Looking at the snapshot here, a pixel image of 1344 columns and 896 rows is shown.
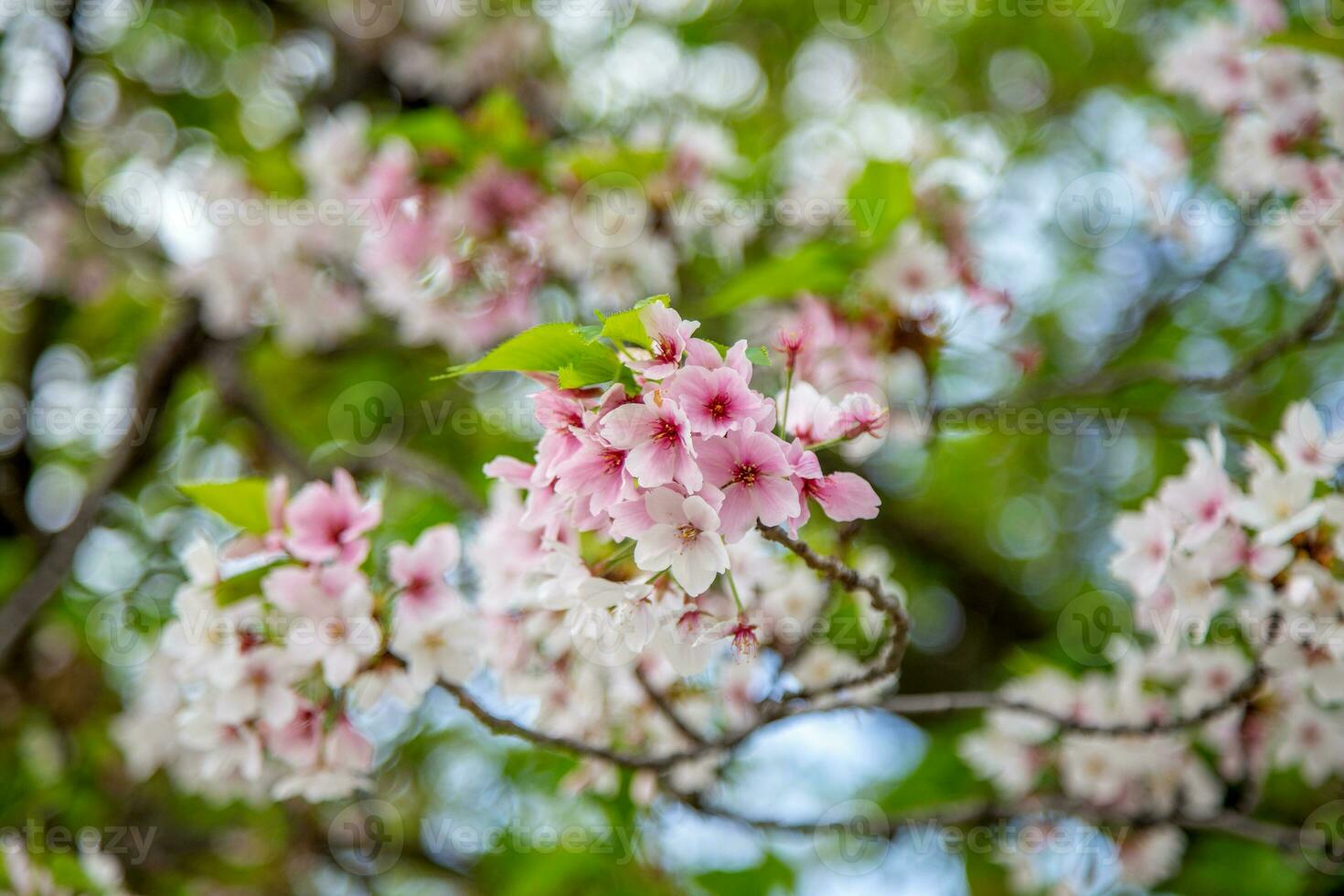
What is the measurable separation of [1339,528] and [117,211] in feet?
13.7

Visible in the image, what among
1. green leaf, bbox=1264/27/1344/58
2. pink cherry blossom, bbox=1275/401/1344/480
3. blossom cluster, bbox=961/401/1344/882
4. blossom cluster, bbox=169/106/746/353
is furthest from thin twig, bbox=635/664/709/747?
green leaf, bbox=1264/27/1344/58

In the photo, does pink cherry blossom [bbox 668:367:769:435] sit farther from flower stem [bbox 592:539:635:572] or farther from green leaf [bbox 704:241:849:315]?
green leaf [bbox 704:241:849:315]

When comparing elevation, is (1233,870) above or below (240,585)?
below

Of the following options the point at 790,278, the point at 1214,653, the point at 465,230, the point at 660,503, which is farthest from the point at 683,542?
the point at 465,230

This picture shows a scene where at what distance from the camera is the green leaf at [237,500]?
1.46 meters

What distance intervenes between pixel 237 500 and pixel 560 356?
65cm

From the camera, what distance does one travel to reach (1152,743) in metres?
2.16

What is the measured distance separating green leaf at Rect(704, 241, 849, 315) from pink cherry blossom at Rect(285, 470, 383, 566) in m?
0.83

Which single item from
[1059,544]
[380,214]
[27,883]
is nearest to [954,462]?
[1059,544]

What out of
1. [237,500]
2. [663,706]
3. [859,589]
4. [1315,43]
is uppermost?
[1315,43]

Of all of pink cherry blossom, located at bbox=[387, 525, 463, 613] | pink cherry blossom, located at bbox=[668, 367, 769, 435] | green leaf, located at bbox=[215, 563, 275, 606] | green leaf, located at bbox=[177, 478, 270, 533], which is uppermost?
pink cherry blossom, located at bbox=[668, 367, 769, 435]

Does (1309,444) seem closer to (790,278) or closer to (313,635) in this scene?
(790,278)

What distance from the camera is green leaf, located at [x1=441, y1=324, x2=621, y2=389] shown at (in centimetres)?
109

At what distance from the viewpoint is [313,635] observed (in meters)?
1.40
